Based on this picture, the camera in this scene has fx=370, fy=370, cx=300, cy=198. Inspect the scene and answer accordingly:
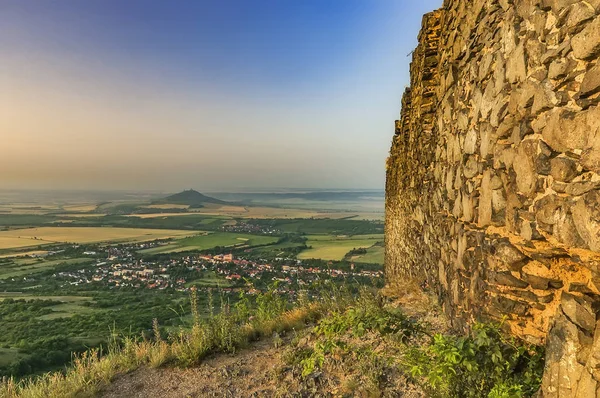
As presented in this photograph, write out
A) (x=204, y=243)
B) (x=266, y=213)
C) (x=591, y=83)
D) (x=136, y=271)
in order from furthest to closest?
(x=266, y=213) → (x=204, y=243) → (x=136, y=271) → (x=591, y=83)

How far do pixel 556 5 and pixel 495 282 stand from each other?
5.75 feet

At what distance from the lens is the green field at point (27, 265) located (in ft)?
101

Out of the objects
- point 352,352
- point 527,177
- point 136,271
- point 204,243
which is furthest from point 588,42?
point 204,243

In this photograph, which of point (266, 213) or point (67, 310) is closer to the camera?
point (67, 310)

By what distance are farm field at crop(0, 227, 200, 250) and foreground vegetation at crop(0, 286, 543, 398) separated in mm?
49887

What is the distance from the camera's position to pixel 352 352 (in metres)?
4.31

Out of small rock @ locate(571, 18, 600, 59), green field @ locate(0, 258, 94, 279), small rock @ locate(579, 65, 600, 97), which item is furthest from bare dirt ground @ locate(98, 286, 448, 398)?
green field @ locate(0, 258, 94, 279)

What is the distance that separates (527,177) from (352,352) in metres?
2.94

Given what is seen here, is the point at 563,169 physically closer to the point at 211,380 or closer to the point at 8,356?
the point at 211,380

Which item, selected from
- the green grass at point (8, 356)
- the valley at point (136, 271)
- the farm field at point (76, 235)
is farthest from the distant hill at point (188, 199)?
the green grass at point (8, 356)

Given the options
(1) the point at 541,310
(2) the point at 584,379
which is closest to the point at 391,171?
(1) the point at 541,310

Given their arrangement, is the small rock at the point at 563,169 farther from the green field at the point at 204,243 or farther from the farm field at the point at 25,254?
the farm field at the point at 25,254

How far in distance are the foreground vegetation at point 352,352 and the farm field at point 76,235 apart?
164 ft

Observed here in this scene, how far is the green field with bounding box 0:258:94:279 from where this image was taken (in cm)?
3092
